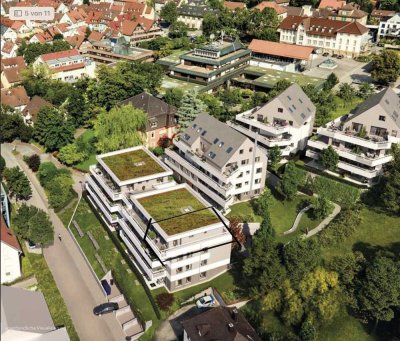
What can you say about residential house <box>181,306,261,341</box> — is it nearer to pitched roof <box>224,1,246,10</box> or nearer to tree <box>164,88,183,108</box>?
tree <box>164,88,183,108</box>

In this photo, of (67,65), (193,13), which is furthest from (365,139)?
(193,13)

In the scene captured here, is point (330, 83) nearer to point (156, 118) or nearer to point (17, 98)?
point (156, 118)

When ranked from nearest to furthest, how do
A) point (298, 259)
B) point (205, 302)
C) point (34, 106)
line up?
point (298, 259)
point (205, 302)
point (34, 106)

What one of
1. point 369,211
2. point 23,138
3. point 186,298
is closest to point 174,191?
point 186,298

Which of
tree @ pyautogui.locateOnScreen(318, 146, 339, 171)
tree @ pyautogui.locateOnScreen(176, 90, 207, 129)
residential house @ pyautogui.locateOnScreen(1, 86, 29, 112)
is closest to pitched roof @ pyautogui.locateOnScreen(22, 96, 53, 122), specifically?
residential house @ pyautogui.locateOnScreen(1, 86, 29, 112)

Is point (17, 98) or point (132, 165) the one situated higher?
point (132, 165)

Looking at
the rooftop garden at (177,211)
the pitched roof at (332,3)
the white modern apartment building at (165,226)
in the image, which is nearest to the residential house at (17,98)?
the white modern apartment building at (165,226)
